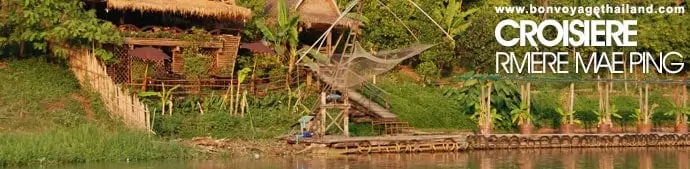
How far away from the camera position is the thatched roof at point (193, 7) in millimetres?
27703

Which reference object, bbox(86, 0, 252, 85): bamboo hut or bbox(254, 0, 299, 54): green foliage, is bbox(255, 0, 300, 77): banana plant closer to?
bbox(254, 0, 299, 54): green foliage

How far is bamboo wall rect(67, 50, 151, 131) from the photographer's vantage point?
24.8 metres

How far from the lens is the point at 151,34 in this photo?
28188mm

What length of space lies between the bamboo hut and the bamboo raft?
4.54 metres

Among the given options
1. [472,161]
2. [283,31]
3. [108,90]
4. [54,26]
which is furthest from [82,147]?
[283,31]

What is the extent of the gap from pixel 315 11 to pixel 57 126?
10.2 metres

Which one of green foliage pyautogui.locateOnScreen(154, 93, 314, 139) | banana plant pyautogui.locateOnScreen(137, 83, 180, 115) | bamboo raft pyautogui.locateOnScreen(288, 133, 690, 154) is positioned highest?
banana plant pyautogui.locateOnScreen(137, 83, 180, 115)

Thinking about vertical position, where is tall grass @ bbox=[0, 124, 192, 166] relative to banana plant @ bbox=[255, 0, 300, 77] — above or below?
below

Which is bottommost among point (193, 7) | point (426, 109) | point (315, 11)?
point (426, 109)

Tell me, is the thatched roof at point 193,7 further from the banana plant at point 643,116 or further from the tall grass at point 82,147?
the banana plant at point 643,116

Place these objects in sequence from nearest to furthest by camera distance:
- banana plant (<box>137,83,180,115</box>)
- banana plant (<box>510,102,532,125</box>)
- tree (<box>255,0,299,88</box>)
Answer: banana plant (<box>137,83,180,115</box>), banana plant (<box>510,102,532,125</box>), tree (<box>255,0,299,88</box>)

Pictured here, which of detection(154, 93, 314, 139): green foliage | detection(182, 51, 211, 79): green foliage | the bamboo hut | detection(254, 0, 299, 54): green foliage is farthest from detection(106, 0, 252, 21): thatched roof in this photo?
detection(154, 93, 314, 139): green foliage

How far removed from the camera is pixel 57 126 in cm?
2505

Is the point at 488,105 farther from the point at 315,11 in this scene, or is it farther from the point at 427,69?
the point at 315,11
